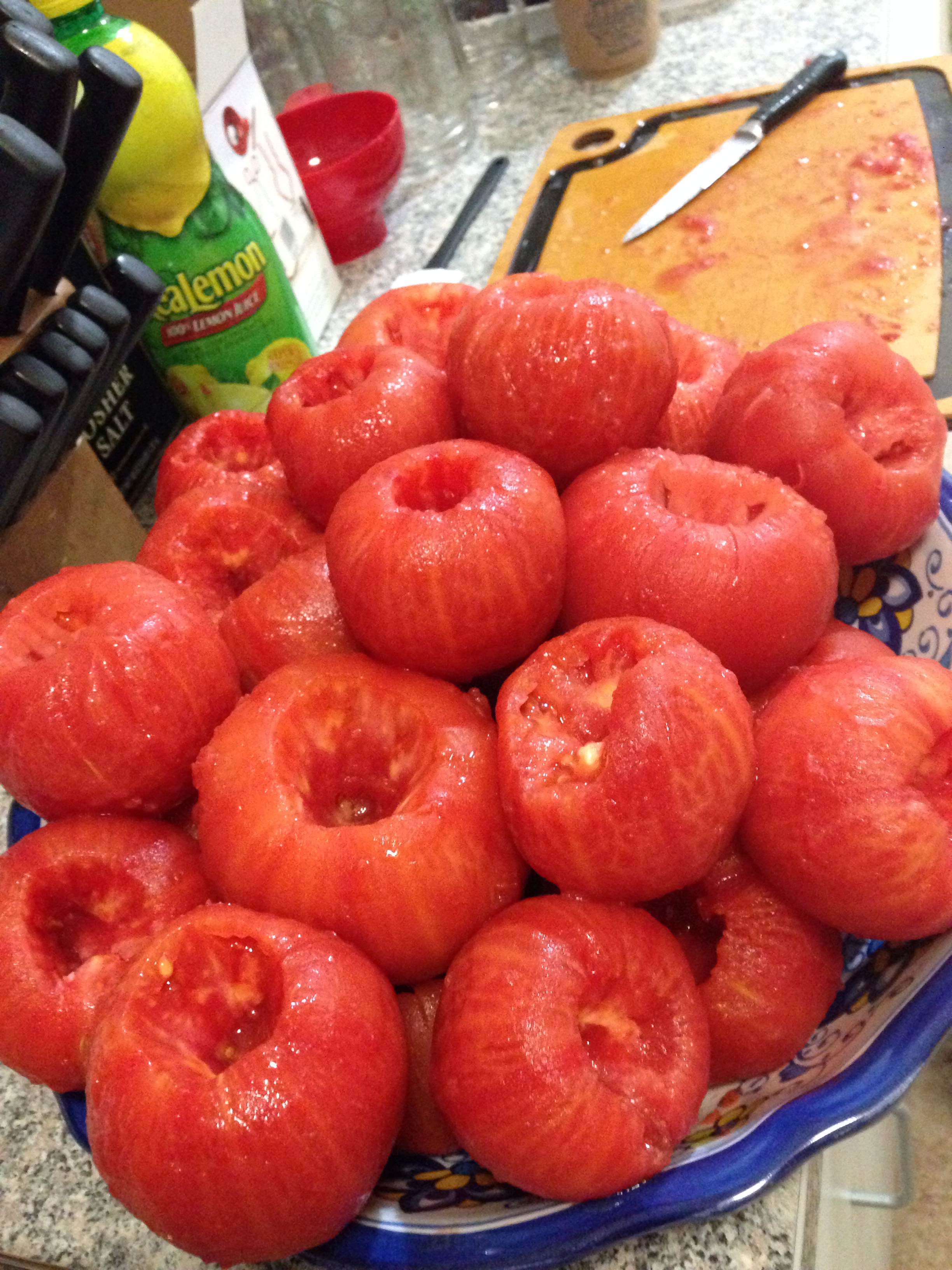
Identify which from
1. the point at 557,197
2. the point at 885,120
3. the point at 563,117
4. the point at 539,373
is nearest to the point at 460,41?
the point at 563,117

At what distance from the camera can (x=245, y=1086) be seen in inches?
14.4

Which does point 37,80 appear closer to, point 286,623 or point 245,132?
point 286,623

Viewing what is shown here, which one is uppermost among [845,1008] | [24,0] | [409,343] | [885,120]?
[24,0]

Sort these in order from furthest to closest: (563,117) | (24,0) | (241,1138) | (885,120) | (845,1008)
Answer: (563,117) < (885,120) < (24,0) < (845,1008) < (241,1138)

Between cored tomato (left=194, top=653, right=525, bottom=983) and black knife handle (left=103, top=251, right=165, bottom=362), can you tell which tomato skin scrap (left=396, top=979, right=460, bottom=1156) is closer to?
cored tomato (left=194, top=653, right=525, bottom=983)

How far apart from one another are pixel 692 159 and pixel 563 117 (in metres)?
0.33

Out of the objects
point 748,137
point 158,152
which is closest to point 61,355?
point 158,152

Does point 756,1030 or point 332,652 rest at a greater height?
point 332,652

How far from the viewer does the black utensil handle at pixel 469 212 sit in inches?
49.8

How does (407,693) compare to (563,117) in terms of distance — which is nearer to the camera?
(407,693)

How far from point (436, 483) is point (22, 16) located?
36cm

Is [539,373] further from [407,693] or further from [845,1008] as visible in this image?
[845,1008]

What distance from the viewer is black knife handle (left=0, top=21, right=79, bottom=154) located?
1.62 ft

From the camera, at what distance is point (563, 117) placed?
1.52 m
